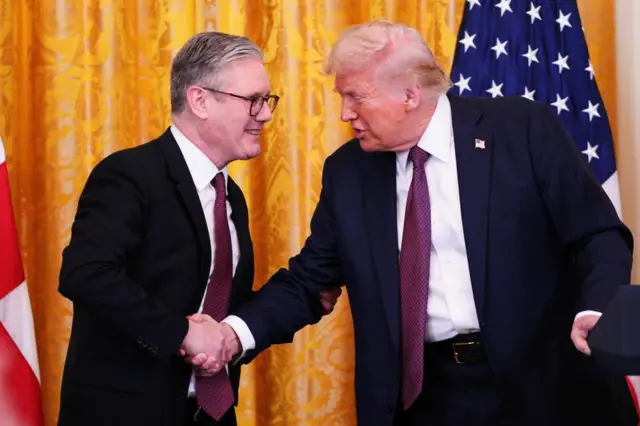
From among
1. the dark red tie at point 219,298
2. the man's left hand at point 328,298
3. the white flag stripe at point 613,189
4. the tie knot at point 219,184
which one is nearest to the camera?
the dark red tie at point 219,298

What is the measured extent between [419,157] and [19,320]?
4.83ft

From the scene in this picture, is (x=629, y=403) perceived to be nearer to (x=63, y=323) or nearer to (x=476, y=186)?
(x=476, y=186)

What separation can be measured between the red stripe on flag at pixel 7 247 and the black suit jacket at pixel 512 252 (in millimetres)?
1132

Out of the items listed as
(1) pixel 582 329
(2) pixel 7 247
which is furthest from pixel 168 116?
(1) pixel 582 329

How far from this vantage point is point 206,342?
2.55 metres

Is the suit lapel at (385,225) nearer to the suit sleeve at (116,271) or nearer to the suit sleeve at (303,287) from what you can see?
the suit sleeve at (303,287)

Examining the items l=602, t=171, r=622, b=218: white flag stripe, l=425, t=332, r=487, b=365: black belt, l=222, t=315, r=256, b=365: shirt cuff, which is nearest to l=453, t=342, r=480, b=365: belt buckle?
l=425, t=332, r=487, b=365: black belt

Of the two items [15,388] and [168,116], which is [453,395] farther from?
[168,116]

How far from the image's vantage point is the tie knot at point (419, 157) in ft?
8.72

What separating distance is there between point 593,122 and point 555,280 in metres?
1.39

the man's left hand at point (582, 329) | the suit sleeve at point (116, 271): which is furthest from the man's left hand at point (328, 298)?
the man's left hand at point (582, 329)

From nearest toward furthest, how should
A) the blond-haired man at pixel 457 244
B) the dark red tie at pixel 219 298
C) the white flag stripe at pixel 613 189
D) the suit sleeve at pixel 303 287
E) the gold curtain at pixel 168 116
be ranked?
the blond-haired man at pixel 457 244 → the dark red tie at pixel 219 298 → the suit sleeve at pixel 303 287 → the white flag stripe at pixel 613 189 → the gold curtain at pixel 168 116

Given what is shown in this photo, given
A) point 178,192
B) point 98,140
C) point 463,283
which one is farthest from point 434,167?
point 98,140

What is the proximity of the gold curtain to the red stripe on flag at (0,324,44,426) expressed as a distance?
0.77m
